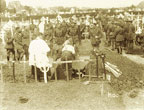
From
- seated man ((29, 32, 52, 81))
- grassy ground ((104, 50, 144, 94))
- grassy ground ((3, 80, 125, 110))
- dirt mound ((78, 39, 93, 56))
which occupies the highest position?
seated man ((29, 32, 52, 81))

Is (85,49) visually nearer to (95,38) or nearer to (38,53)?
(95,38)

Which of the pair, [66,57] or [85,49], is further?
[85,49]

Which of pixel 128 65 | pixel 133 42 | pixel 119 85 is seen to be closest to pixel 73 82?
pixel 119 85

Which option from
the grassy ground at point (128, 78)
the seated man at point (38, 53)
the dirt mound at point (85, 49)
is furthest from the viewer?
the dirt mound at point (85, 49)

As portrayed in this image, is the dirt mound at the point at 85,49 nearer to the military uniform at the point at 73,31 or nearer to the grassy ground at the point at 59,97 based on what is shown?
the military uniform at the point at 73,31

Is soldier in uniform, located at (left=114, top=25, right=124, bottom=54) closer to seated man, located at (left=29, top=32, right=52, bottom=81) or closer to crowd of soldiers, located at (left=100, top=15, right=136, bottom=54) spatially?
crowd of soldiers, located at (left=100, top=15, right=136, bottom=54)

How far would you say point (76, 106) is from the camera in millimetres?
7613

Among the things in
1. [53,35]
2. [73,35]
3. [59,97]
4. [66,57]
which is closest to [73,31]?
[73,35]

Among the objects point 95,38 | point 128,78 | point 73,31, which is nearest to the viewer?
point 128,78

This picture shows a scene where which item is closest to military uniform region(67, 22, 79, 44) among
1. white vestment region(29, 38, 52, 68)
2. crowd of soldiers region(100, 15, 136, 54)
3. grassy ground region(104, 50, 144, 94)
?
crowd of soldiers region(100, 15, 136, 54)

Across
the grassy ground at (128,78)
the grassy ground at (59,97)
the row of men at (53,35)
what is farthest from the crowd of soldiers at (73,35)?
the grassy ground at (128,78)

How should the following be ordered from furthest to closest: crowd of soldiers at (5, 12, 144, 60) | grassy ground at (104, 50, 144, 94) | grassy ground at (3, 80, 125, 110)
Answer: crowd of soldiers at (5, 12, 144, 60), grassy ground at (104, 50, 144, 94), grassy ground at (3, 80, 125, 110)

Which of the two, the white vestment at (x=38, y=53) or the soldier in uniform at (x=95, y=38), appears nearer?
the white vestment at (x=38, y=53)

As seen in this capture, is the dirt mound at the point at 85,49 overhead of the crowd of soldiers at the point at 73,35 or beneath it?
beneath
